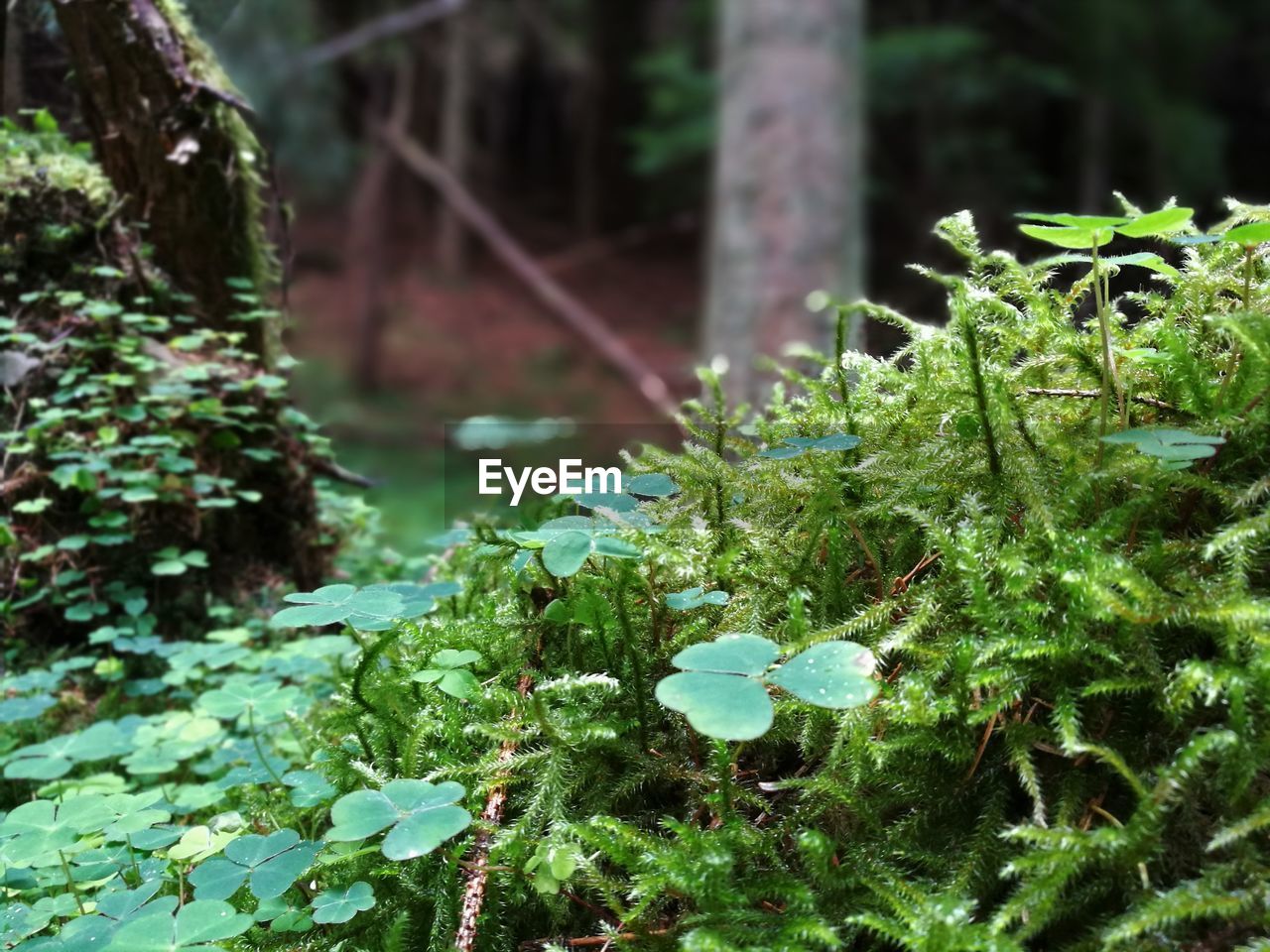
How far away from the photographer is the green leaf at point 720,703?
713mm

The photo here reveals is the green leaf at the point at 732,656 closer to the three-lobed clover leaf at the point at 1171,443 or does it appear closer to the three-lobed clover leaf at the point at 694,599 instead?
the three-lobed clover leaf at the point at 694,599

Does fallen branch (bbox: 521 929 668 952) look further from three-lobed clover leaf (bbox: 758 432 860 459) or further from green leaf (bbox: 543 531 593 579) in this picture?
three-lobed clover leaf (bbox: 758 432 860 459)

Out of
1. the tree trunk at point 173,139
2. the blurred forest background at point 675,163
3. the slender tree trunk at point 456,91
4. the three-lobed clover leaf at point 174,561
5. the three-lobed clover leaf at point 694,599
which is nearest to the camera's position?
the three-lobed clover leaf at point 694,599

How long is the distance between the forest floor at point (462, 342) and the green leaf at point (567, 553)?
8416 millimetres

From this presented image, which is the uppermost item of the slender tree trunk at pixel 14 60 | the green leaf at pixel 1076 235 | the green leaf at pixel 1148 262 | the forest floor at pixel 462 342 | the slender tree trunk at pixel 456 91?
the slender tree trunk at pixel 456 91

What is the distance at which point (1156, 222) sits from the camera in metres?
0.90

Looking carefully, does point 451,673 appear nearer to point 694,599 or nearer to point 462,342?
point 694,599

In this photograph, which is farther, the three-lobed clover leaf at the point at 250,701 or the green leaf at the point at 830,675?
the three-lobed clover leaf at the point at 250,701

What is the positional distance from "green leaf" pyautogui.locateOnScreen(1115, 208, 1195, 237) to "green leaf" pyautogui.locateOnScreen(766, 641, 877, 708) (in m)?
0.53

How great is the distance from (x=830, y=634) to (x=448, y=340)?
14.3 meters

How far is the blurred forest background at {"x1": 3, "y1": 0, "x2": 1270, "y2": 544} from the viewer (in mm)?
5629

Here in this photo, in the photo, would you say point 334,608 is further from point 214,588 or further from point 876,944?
point 214,588

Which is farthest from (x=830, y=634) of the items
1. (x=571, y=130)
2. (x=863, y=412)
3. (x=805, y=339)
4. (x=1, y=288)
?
(x=571, y=130)

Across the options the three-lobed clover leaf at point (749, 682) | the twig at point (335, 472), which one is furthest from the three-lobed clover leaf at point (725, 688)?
the twig at point (335, 472)
